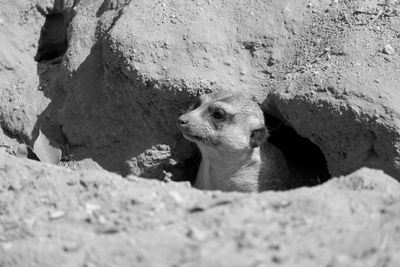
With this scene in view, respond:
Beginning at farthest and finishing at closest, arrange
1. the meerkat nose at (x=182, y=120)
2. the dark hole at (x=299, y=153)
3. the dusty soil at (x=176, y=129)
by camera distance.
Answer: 1. the dark hole at (x=299, y=153)
2. the meerkat nose at (x=182, y=120)
3. the dusty soil at (x=176, y=129)

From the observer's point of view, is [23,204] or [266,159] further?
[266,159]

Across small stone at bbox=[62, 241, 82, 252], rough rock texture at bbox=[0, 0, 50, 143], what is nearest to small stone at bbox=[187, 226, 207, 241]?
small stone at bbox=[62, 241, 82, 252]

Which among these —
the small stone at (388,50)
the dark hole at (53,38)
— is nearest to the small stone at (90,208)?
the small stone at (388,50)

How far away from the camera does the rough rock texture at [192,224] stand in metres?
2.56

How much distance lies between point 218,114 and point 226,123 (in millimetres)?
90

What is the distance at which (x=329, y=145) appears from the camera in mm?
4449

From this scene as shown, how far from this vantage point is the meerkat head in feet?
15.1

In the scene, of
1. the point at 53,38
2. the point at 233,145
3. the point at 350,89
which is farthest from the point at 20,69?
the point at 350,89

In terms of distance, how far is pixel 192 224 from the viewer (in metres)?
2.79

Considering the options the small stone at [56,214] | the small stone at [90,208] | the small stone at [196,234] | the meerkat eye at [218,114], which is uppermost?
the meerkat eye at [218,114]

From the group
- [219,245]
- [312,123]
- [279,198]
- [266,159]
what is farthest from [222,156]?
[219,245]

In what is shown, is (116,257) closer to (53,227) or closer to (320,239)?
(53,227)

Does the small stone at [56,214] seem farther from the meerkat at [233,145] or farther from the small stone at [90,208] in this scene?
the meerkat at [233,145]

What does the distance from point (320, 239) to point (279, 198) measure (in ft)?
1.24
